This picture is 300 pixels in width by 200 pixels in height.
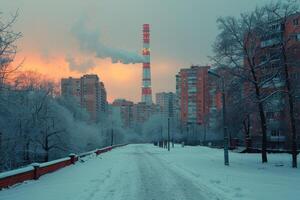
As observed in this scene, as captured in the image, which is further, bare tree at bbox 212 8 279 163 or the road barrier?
bare tree at bbox 212 8 279 163

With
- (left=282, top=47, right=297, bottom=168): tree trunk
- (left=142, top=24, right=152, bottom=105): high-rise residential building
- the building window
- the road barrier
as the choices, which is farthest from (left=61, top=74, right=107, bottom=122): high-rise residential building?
(left=282, top=47, right=297, bottom=168): tree trunk

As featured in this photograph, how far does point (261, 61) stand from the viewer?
3688 cm

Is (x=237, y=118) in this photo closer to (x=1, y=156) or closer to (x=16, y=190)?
(x=1, y=156)

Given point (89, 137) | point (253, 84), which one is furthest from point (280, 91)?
point (89, 137)

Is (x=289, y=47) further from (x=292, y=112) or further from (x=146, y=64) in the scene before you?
(x=146, y=64)

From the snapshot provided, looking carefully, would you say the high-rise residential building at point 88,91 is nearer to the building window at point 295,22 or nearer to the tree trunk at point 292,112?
the building window at point 295,22

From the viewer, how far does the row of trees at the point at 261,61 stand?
111ft

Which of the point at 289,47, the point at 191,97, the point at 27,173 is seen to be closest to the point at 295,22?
→ the point at 289,47

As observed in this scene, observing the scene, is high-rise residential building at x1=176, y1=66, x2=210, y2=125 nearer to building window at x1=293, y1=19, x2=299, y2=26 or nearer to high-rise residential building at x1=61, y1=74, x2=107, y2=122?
high-rise residential building at x1=61, y1=74, x2=107, y2=122

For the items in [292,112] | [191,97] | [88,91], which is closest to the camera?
[292,112]

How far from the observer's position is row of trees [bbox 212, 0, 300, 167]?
33.8 metres

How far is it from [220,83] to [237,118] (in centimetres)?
311

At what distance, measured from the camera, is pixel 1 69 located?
25531 millimetres

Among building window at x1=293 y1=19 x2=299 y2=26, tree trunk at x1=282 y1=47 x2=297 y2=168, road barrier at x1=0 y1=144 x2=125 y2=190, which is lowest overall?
road barrier at x1=0 y1=144 x2=125 y2=190
